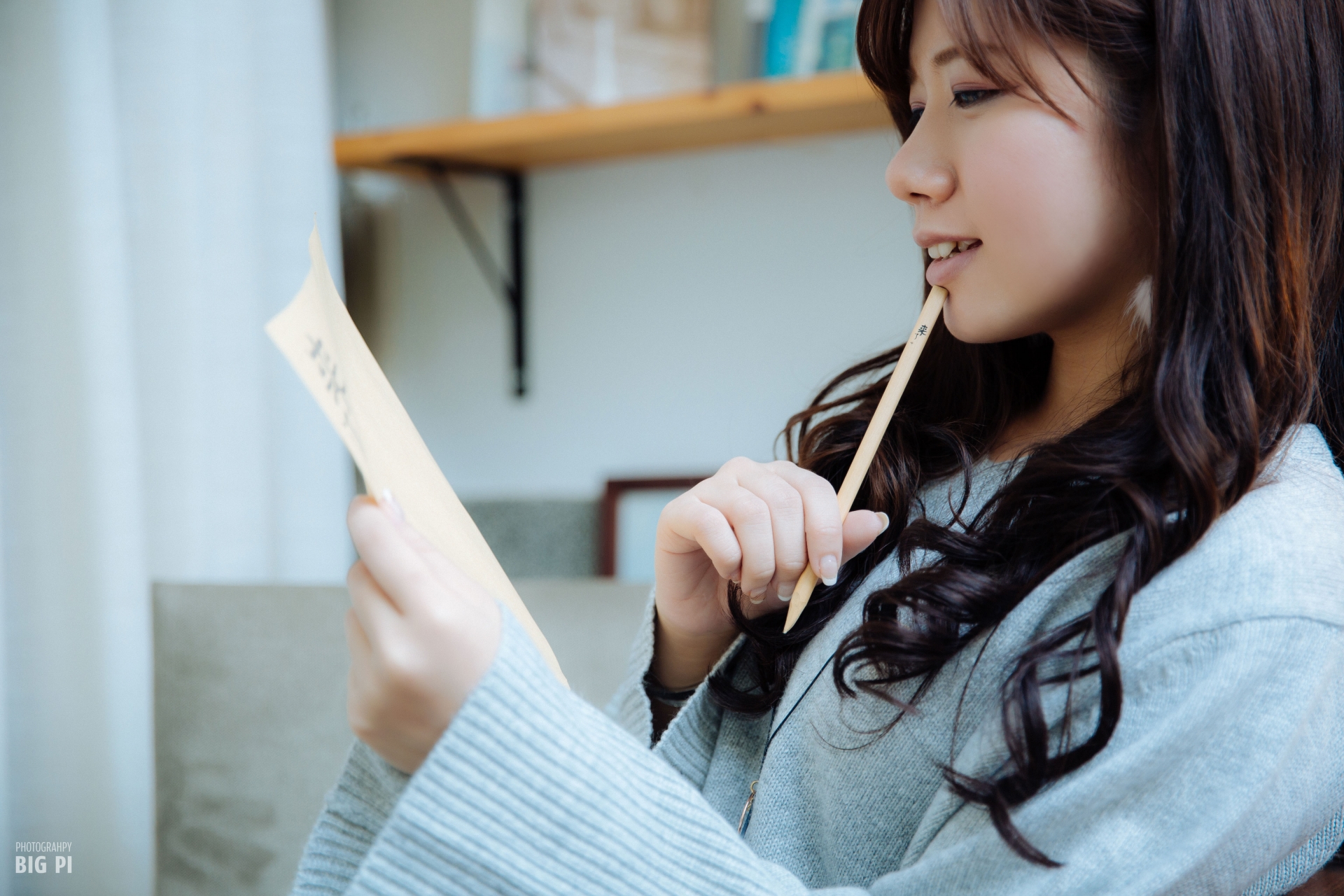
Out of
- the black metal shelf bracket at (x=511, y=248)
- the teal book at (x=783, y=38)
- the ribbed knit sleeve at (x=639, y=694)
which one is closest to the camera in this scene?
the ribbed knit sleeve at (x=639, y=694)

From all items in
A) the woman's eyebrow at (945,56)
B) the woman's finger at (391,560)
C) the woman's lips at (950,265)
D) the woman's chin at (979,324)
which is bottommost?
the woman's finger at (391,560)

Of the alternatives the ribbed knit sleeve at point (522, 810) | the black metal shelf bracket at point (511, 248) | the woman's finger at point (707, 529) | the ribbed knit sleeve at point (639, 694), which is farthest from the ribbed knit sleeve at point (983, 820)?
the black metal shelf bracket at point (511, 248)

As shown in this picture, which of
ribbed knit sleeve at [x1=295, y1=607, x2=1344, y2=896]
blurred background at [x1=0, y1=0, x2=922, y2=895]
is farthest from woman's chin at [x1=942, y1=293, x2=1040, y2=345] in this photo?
blurred background at [x1=0, y1=0, x2=922, y2=895]

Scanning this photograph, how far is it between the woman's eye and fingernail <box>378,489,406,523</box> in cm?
38

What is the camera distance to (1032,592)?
535mm

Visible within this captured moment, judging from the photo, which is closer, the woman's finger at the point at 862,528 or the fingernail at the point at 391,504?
the fingernail at the point at 391,504

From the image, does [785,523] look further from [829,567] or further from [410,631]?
[410,631]

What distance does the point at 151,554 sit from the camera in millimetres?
1321

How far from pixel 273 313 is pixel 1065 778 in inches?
48.0

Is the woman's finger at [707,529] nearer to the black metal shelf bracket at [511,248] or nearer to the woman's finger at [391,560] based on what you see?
the woman's finger at [391,560]

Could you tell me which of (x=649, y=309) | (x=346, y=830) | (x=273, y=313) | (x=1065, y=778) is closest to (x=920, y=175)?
(x=1065, y=778)

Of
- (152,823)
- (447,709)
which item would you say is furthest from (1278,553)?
(152,823)

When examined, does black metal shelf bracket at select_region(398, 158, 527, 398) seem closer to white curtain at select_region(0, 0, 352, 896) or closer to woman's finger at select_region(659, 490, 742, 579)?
white curtain at select_region(0, 0, 352, 896)

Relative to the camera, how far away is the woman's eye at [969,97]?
57 cm
